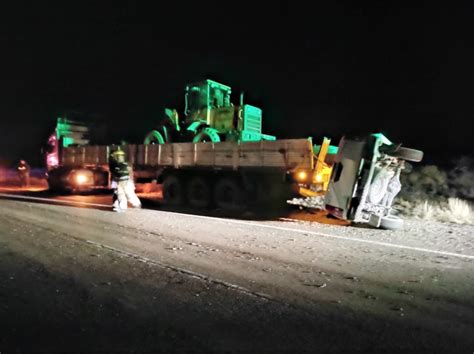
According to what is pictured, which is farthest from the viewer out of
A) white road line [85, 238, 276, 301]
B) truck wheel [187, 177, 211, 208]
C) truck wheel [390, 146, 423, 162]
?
truck wheel [187, 177, 211, 208]

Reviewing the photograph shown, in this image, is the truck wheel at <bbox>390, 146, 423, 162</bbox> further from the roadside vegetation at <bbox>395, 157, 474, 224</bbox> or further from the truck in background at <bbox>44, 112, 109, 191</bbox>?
the truck in background at <bbox>44, 112, 109, 191</bbox>

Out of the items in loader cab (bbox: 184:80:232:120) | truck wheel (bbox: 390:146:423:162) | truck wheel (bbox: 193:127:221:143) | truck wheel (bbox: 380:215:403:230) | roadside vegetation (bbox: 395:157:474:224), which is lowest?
truck wheel (bbox: 380:215:403:230)

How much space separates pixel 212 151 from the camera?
12.1 m

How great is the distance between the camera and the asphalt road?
311 cm

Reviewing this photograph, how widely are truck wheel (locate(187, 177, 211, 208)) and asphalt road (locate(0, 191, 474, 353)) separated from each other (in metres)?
4.65

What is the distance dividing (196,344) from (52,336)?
1.11m

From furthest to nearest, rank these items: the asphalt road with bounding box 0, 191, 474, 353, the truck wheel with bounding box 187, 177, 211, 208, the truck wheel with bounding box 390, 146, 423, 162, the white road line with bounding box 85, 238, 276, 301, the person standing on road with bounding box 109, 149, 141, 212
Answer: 1. the truck wheel with bounding box 187, 177, 211, 208
2. the person standing on road with bounding box 109, 149, 141, 212
3. the truck wheel with bounding box 390, 146, 423, 162
4. the white road line with bounding box 85, 238, 276, 301
5. the asphalt road with bounding box 0, 191, 474, 353

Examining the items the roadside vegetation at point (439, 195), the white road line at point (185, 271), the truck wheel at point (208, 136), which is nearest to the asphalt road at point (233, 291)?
A: the white road line at point (185, 271)

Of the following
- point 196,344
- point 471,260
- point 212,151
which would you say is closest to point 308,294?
point 196,344

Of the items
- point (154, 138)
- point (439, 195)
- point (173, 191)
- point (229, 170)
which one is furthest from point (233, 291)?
point (439, 195)

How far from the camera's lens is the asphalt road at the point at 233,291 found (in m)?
3.11

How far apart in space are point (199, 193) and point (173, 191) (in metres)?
1.04

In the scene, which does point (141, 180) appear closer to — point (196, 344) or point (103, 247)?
point (103, 247)

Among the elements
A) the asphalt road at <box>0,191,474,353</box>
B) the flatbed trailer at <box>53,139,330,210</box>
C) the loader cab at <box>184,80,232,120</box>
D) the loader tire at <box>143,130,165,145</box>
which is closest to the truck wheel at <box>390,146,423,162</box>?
the asphalt road at <box>0,191,474,353</box>
